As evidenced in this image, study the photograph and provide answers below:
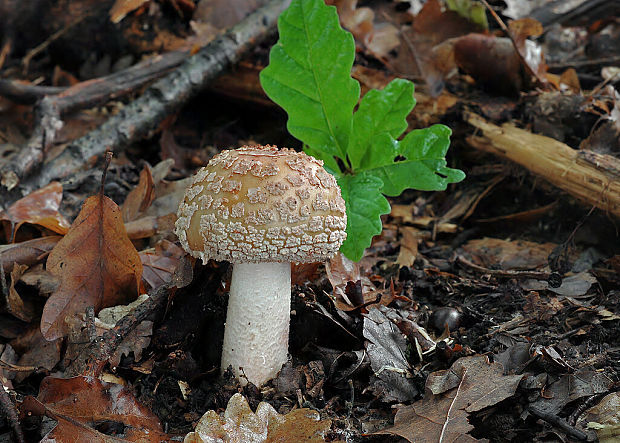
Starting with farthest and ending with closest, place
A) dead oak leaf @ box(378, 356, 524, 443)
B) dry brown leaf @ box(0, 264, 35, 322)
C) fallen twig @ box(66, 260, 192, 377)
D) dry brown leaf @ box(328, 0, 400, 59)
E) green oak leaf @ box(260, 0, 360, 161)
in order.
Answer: dry brown leaf @ box(328, 0, 400, 59) → green oak leaf @ box(260, 0, 360, 161) → dry brown leaf @ box(0, 264, 35, 322) → fallen twig @ box(66, 260, 192, 377) → dead oak leaf @ box(378, 356, 524, 443)

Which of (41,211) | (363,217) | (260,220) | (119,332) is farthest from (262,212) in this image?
(41,211)

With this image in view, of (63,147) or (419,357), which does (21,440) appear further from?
(63,147)

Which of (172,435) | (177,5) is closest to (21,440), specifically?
(172,435)

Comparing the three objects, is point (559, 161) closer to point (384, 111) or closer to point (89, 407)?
point (384, 111)

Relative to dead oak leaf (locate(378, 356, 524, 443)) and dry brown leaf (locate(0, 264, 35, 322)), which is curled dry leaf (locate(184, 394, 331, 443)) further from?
dry brown leaf (locate(0, 264, 35, 322))

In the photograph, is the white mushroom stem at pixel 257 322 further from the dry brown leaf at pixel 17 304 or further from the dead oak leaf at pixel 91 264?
the dry brown leaf at pixel 17 304

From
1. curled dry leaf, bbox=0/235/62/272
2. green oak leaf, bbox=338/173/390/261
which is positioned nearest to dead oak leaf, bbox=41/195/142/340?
curled dry leaf, bbox=0/235/62/272

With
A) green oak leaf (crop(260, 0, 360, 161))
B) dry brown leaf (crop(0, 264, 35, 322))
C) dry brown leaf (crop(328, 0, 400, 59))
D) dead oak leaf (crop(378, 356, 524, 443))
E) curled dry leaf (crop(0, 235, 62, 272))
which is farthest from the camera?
dry brown leaf (crop(328, 0, 400, 59))

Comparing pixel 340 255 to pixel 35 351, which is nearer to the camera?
pixel 35 351
